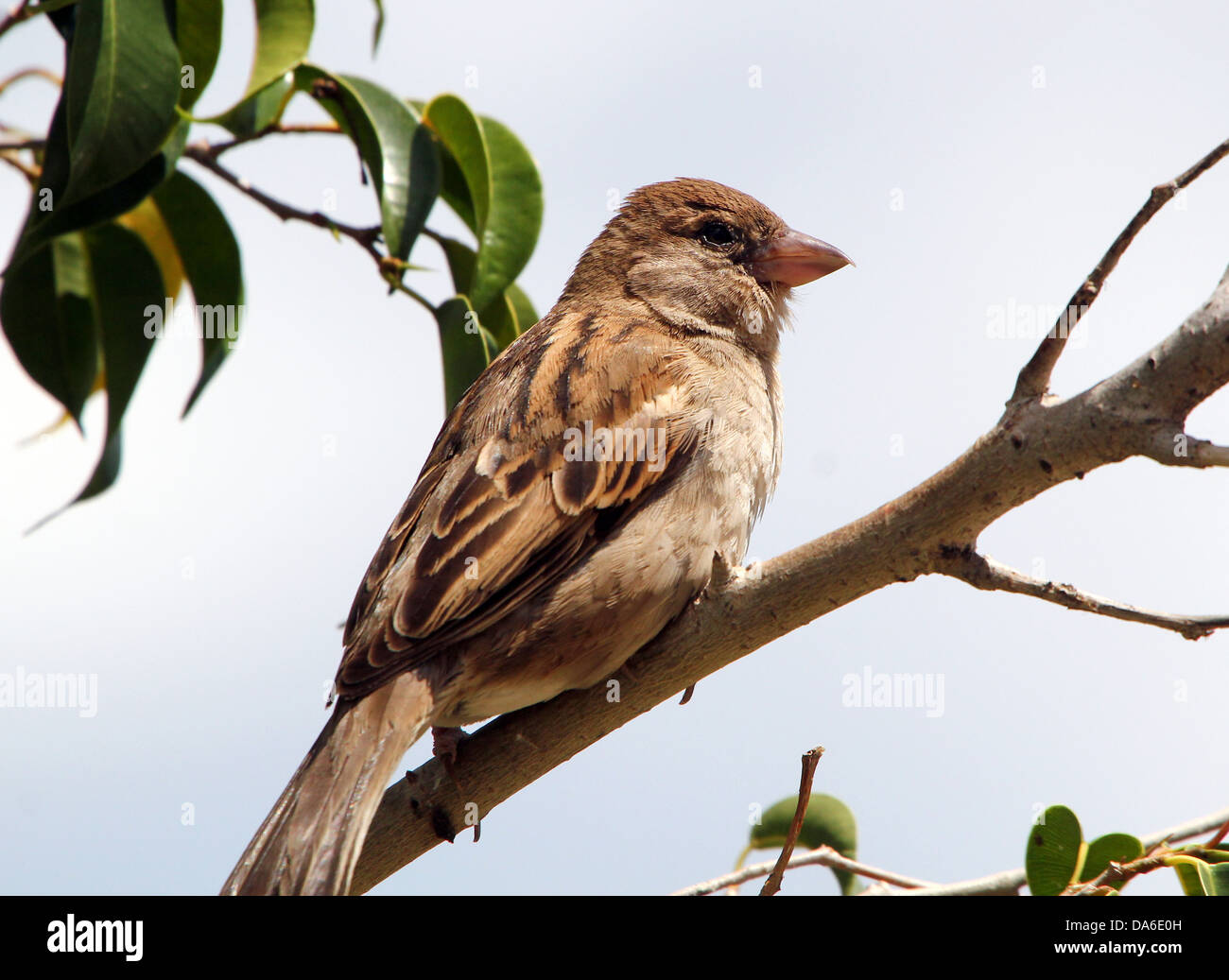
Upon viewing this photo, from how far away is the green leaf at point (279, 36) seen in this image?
3.61m

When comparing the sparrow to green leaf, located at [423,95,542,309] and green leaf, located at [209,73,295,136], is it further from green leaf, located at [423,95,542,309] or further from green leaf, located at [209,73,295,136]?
green leaf, located at [209,73,295,136]

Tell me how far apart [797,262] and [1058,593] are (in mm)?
2376

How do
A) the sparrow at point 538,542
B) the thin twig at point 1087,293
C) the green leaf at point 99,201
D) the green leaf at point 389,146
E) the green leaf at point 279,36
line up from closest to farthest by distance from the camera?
the thin twig at point 1087,293 → the sparrow at point 538,542 → the green leaf at point 99,201 → the green leaf at point 279,36 → the green leaf at point 389,146

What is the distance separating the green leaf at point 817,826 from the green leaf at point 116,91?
2.63 m

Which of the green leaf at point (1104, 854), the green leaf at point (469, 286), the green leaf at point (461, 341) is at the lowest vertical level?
the green leaf at point (1104, 854)

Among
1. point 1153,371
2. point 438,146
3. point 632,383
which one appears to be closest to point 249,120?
point 438,146

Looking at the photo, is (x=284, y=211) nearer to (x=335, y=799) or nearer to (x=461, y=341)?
(x=461, y=341)

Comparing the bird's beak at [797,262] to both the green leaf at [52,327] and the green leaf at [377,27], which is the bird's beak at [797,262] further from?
the green leaf at [52,327]

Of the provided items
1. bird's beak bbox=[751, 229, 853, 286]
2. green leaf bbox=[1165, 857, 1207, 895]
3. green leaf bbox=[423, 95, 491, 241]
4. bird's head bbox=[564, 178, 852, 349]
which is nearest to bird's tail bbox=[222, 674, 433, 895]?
green leaf bbox=[423, 95, 491, 241]

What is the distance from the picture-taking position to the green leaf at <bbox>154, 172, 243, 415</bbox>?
14.1ft

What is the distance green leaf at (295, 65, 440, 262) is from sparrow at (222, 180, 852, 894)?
566 millimetres

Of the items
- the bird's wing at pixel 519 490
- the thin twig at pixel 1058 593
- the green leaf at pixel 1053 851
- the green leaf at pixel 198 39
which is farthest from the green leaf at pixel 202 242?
the green leaf at pixel 1053 851

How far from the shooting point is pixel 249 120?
3.84m
